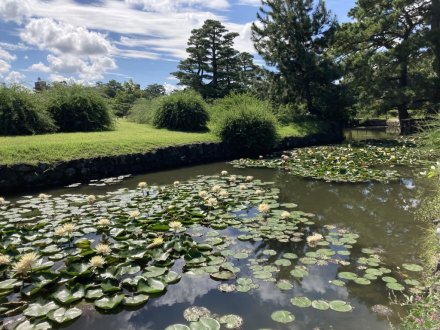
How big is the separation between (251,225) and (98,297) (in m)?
2.45

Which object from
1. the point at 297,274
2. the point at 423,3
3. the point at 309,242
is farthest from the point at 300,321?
the point at 423,3

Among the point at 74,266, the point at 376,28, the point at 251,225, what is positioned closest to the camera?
the point at 74,266

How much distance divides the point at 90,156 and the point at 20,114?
3.59m

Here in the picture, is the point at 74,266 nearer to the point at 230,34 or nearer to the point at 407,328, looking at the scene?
the point at 407,328

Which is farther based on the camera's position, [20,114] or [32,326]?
[20,114]

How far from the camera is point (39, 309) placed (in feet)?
9.38

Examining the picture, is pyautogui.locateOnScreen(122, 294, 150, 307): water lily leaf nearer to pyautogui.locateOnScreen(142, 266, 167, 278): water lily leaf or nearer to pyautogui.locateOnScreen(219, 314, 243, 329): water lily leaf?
pyautogui.locateOnScreen(142, 266, 167, 278): water lily leaf

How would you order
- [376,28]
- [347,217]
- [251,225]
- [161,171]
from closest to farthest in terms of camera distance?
[251,225], [347,217], [161,171], [376,28]

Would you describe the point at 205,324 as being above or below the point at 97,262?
below

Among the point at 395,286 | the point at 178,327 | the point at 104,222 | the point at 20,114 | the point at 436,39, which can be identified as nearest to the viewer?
the point at 178,327

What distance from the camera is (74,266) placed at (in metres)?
3.42

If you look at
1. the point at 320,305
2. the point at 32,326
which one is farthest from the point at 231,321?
the point at 32,326

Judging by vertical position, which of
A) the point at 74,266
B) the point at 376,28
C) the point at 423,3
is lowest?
the point at 74,266

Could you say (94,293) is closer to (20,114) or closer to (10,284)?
(10,284)
